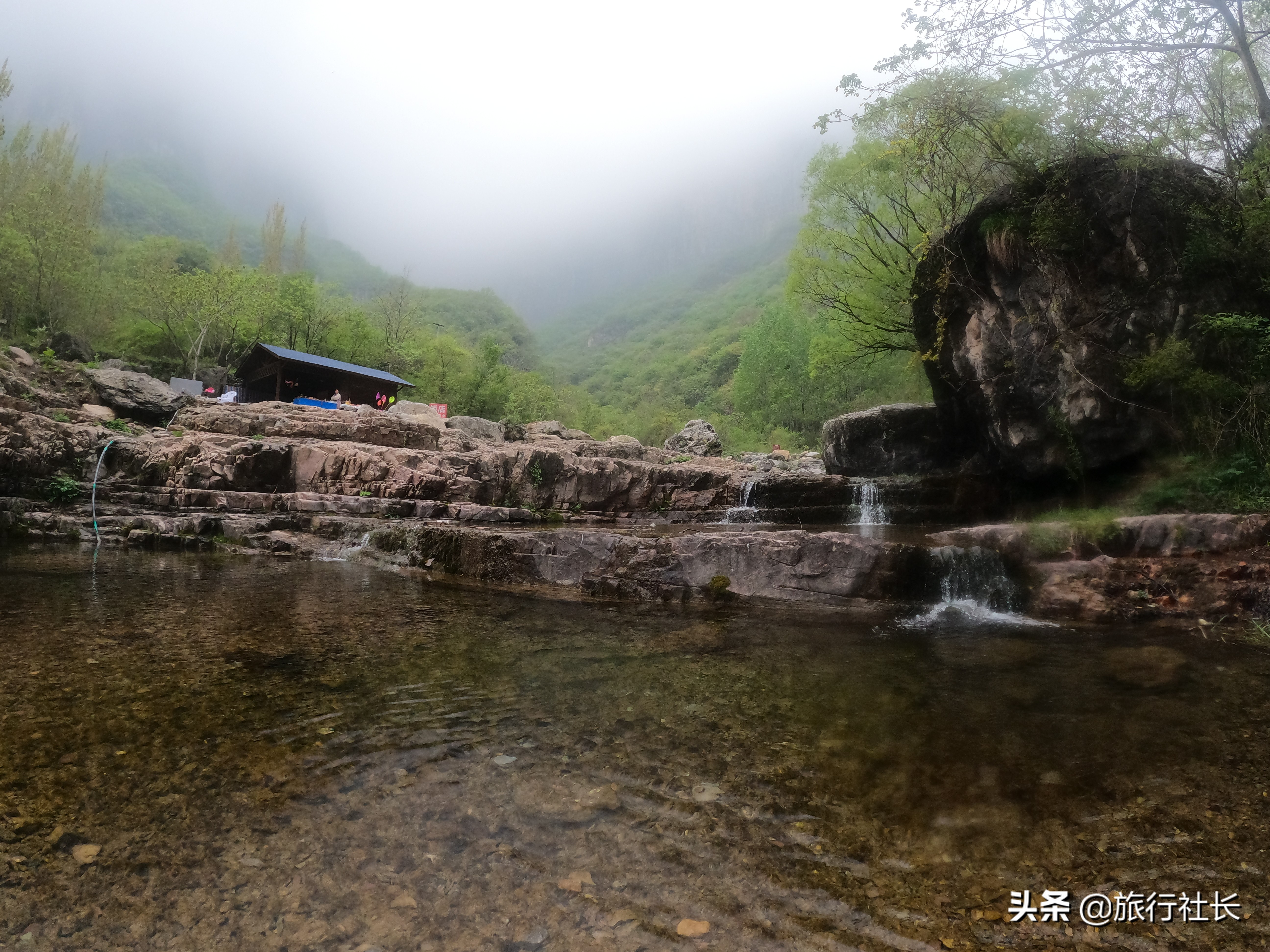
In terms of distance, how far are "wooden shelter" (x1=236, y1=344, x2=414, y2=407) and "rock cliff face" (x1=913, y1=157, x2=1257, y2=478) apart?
2790 cm

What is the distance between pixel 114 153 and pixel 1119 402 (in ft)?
584

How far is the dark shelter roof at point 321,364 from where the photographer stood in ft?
93.1

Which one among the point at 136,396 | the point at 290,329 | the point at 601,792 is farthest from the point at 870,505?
the point at 290,329

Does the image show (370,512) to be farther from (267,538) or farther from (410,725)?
(410,725)

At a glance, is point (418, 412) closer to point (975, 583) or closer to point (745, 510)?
point (745, 510)

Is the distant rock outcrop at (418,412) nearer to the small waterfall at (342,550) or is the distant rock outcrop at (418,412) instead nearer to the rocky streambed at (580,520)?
the rocky streambed at (580,520)

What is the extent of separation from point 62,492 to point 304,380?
68.3 feet

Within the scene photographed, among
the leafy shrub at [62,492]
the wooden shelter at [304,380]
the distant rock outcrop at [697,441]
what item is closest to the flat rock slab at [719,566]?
the leafy shrub at [62,492]

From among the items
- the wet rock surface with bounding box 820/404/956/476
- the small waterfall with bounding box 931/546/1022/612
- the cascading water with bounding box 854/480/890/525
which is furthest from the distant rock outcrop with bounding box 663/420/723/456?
the small waterfall with bounding box 931/546/1022/612

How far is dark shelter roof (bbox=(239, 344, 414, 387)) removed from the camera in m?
28.4

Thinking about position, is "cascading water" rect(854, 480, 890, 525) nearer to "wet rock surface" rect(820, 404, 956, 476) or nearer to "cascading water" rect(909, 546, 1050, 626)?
"wet rock surface" rect(820, 404, 956, 476)

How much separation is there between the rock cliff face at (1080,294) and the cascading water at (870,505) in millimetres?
2639

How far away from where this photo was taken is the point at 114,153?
126 m

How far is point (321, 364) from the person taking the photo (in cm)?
2928
